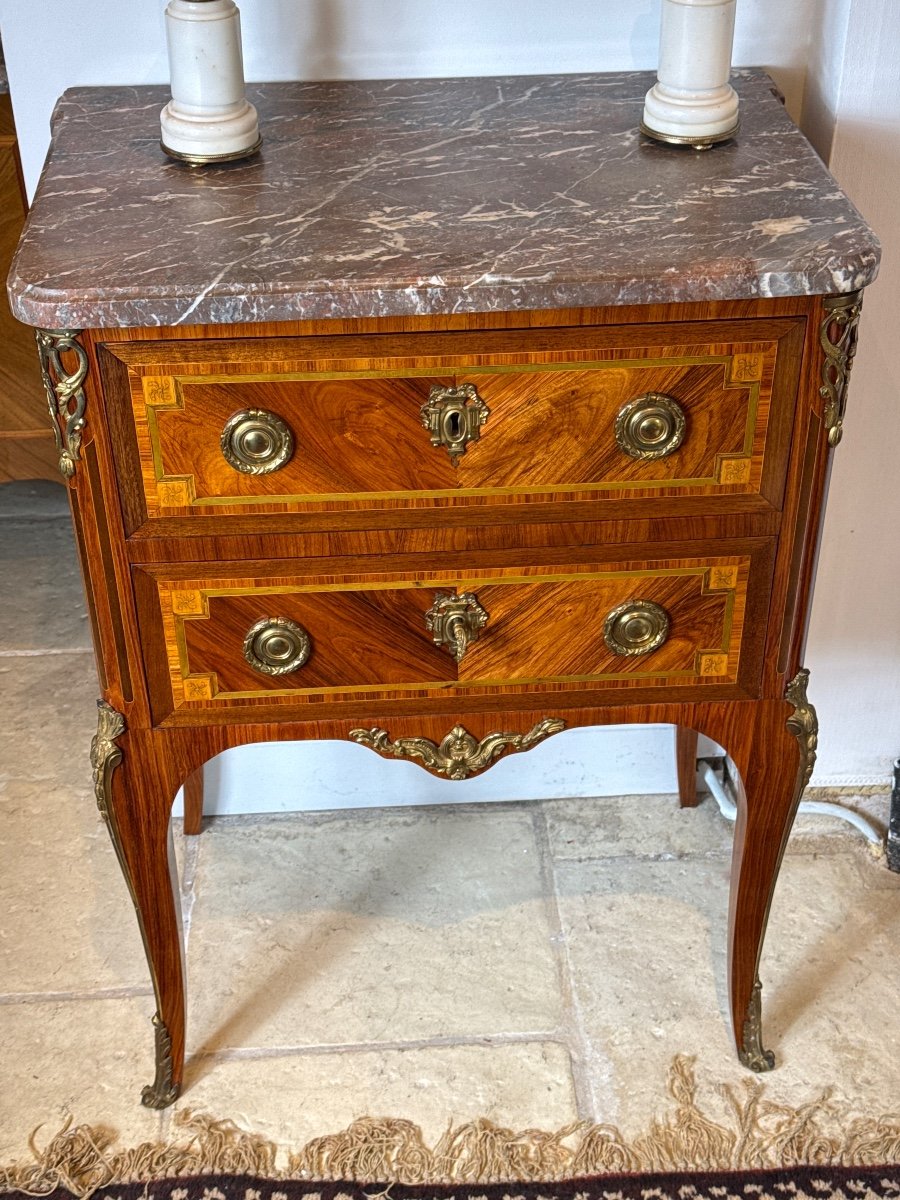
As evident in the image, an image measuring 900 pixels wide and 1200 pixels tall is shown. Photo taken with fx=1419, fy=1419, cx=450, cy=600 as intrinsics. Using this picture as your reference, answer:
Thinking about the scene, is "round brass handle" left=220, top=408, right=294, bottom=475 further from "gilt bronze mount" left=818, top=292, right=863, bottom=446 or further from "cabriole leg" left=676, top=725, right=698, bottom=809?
"cabriole leg" left=676, top=725, right=698, bottom=809

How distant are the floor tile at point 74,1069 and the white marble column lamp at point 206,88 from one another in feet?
3.33

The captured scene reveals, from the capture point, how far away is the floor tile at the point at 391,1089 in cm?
160

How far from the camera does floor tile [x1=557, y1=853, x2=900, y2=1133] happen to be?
1651 mm

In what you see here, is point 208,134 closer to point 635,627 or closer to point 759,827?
point 635,627

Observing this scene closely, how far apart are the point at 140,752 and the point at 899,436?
40.0 inches

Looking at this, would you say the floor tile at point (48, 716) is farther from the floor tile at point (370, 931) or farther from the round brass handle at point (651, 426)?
the round brass handle at point (651, 426)

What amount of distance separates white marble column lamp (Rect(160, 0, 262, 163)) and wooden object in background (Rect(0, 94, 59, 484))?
0.94 metres

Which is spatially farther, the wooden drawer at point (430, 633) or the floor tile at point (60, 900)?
the floor tile at point (60, 900)

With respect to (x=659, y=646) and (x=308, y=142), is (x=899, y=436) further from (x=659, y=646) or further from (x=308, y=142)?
(x=308, y=142)

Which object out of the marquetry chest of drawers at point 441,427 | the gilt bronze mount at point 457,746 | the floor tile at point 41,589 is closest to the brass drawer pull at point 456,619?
the marquetry chest of drawers at point 441,427

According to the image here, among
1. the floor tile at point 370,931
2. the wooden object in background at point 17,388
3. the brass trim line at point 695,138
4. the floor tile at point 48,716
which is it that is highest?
the brass trim line at point 695,138

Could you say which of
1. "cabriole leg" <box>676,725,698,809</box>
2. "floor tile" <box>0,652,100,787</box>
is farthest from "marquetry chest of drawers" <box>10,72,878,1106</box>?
"floor tile" <box>0,652,100,787</box>

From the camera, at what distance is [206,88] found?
4.46ft

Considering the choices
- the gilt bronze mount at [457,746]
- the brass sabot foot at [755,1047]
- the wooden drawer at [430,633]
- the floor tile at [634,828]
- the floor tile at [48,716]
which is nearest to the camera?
the wooden drawer at [430,633]
